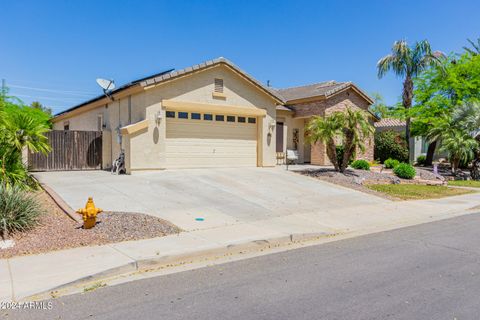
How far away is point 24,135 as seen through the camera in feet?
33.6

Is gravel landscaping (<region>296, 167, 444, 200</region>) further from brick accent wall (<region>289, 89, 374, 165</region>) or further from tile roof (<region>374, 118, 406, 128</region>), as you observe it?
tile roof (<region>374, 118, 406, 128</region>)

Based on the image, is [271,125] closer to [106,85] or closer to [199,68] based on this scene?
[199,68]

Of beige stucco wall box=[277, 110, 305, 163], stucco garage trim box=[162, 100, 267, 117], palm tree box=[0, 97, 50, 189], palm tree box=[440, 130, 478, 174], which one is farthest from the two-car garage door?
palm tree box=[440, 130, 478, 174]

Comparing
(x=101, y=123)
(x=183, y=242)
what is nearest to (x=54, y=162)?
(x=101, y=123)

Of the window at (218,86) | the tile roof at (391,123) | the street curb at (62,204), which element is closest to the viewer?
the street curb at (62,204)

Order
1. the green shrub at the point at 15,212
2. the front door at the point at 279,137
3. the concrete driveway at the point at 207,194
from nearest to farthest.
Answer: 1. the green shrub at the point at 15,212
2. the concrete driveway at the point at 207,194
3. the front door at the point at 279,137

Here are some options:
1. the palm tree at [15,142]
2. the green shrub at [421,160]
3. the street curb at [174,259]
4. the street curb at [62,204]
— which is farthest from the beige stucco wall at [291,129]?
the street curb at [174,259]

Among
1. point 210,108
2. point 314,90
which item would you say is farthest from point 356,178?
point 314,90

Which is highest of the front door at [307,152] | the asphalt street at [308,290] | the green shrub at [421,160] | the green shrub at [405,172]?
the front door at [307,152]

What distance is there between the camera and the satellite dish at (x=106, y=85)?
17.0 meters

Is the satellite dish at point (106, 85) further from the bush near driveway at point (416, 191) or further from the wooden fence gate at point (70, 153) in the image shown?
the bush near driveway at point (416, 191)

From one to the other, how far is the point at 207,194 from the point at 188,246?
5074 mm

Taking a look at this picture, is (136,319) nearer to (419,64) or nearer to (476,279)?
(476,279)

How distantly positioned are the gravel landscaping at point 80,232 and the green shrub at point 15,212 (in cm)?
15
